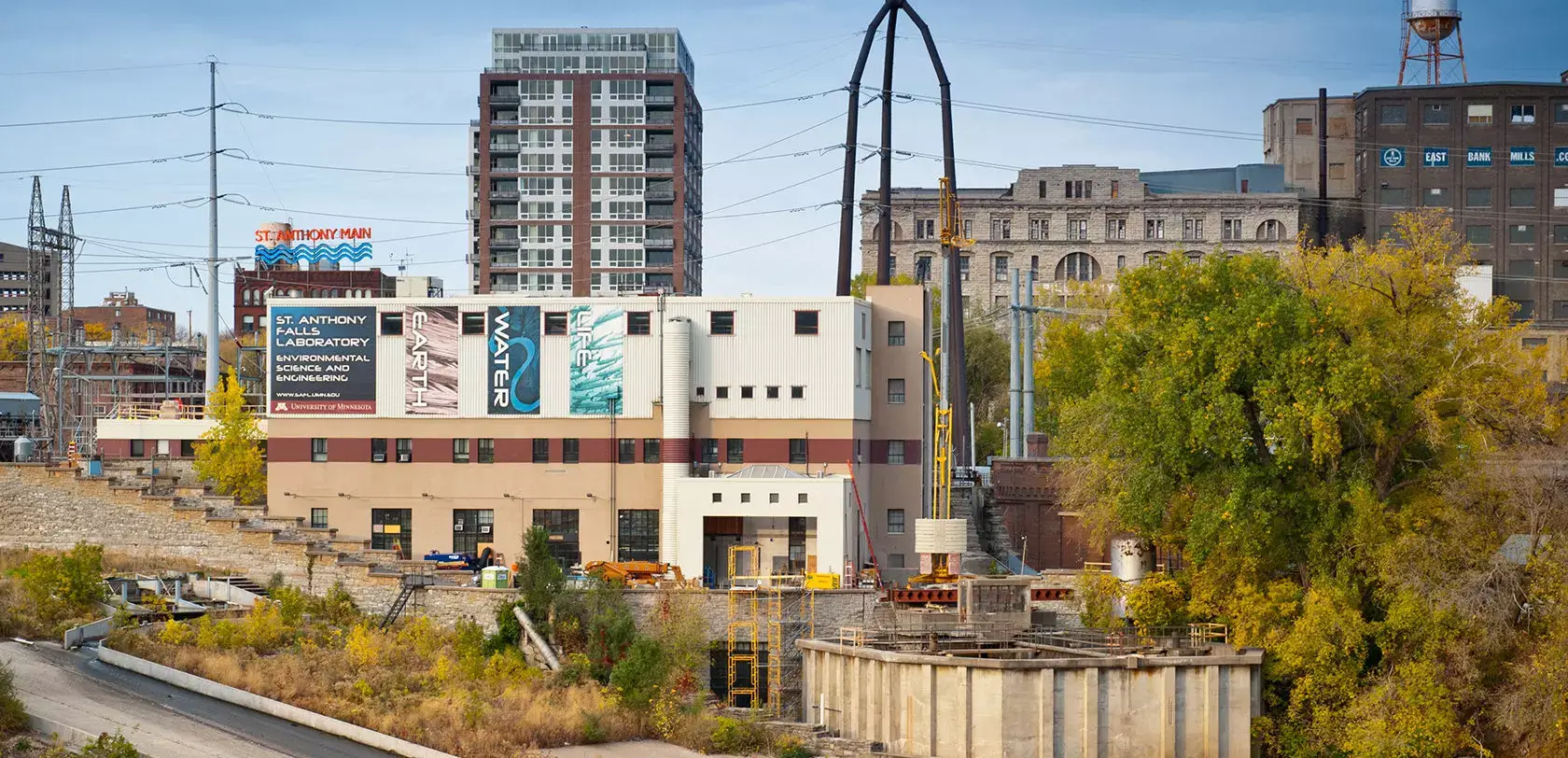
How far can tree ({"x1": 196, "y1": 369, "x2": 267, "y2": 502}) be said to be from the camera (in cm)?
6962

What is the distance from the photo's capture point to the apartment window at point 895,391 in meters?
67.0

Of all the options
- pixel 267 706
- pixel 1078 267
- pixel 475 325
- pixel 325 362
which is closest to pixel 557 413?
pixel 475 325

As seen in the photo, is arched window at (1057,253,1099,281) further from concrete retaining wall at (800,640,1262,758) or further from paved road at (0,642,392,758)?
paved road at (0,642,392,758)

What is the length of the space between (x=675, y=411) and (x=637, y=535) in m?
5.13

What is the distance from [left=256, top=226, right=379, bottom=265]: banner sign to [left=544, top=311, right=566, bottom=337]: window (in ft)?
116

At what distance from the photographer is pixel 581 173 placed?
135375 mm

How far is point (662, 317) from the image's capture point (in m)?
64.4

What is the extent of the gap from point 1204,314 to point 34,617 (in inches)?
1452

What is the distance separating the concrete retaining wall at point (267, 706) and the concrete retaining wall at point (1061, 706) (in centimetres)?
1461

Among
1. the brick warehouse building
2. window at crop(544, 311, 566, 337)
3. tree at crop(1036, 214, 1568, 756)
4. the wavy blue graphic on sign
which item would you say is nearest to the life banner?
the brick warehouse building

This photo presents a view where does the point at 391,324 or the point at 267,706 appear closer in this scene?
the point at 267,706

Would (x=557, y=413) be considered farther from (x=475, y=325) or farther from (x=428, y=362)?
(x=428, y=362)

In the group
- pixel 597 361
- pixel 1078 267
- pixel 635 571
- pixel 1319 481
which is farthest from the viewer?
pixel 1078 267

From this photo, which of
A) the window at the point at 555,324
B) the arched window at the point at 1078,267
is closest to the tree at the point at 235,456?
the window at the point at 555,324
